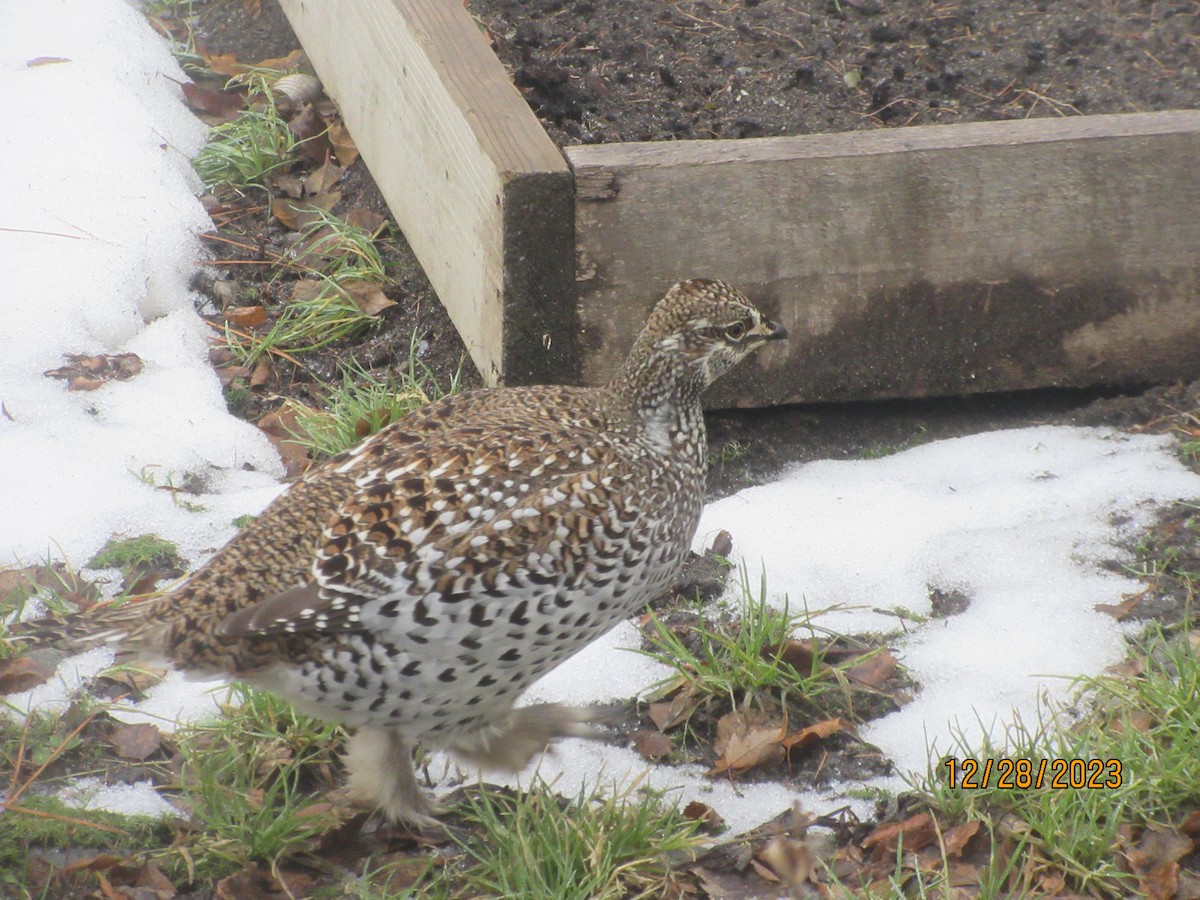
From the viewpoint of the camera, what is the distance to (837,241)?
156 inches

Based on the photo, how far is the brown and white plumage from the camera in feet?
8.79

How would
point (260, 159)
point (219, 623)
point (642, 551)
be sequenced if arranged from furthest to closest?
1. point (260, 159)
2. point (642, 551)
3. point (219, 623)

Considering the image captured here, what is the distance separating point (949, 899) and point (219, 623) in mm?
1568

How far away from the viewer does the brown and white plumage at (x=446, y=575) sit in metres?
2.68

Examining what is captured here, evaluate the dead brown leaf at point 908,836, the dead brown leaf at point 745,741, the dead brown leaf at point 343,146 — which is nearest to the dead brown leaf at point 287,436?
the dead brown leaf at point 343,146

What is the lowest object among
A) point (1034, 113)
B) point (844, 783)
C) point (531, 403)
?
point (844, 783)

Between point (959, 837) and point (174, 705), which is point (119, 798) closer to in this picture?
point (174, 705)

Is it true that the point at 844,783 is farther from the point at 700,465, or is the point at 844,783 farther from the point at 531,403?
the point at 531,403

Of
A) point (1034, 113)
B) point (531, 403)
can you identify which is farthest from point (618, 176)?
point (1034, 113)

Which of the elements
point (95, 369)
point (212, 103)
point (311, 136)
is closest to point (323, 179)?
point (311, 136)

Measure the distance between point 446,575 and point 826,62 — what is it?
326cm

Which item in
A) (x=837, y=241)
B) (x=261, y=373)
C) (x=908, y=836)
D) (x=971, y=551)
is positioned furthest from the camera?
(x=261, y=373)

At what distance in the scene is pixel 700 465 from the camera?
126 inches

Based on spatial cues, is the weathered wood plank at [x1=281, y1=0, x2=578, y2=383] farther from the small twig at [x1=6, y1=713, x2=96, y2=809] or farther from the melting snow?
the small twig at [x1=6, y1=713, x2=96, y2=809]
